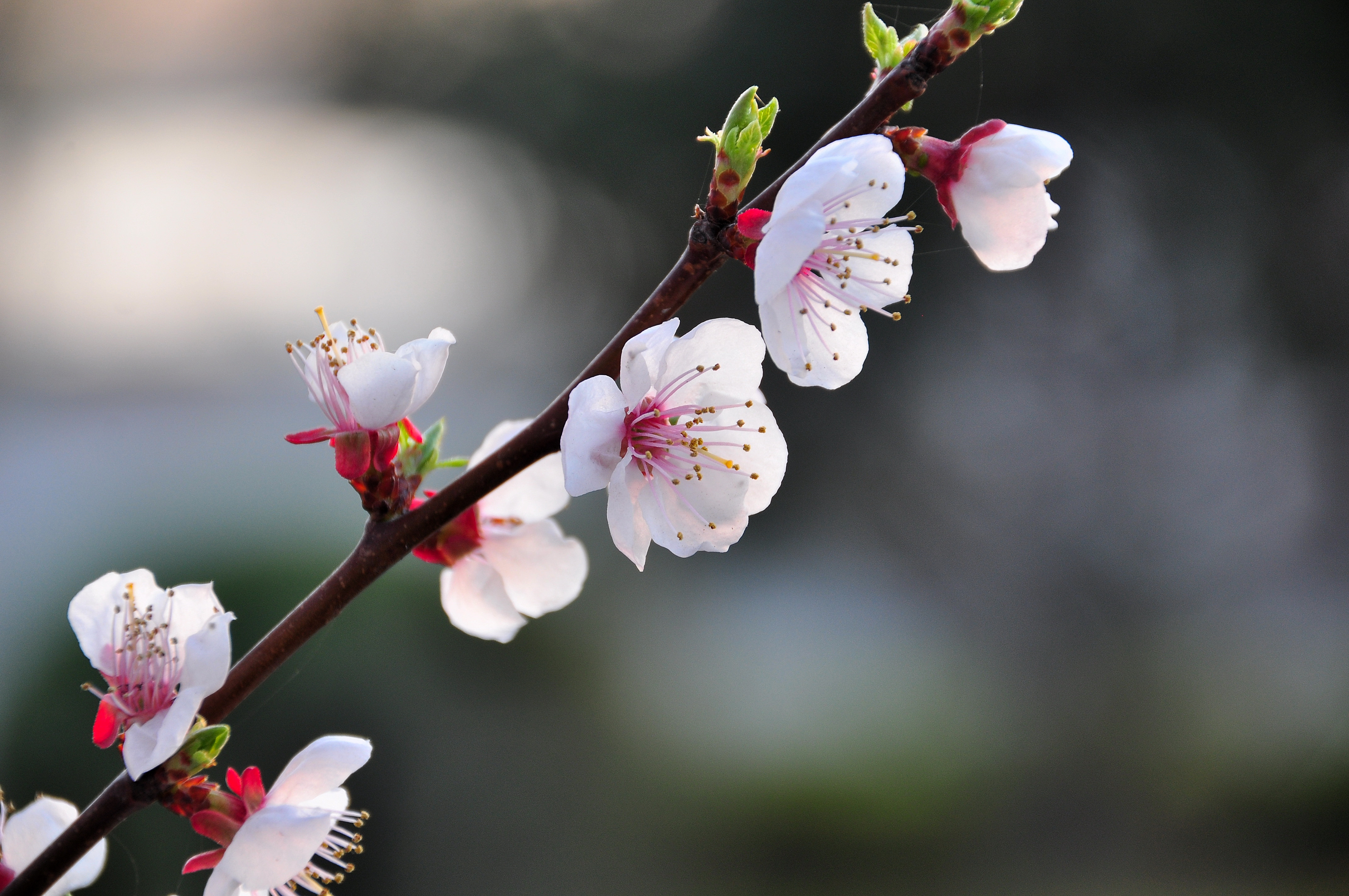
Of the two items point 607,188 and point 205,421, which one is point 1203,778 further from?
point 205,421

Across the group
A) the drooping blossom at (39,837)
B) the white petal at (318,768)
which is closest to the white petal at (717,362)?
the white petal at (318,768)

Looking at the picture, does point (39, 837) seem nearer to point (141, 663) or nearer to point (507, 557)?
point (141, 663)

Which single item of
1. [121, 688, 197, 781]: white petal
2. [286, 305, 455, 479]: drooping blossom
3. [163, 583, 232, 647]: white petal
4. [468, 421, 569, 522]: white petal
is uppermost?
[468, 421, 569, 522]: white petal

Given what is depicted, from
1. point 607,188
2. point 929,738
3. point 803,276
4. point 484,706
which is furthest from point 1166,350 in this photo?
point 803,276

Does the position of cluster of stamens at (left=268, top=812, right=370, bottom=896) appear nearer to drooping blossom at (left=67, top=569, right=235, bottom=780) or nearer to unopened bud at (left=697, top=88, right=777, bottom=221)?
drooping blossom at (left=67, top=569, right=235, bottom=780)

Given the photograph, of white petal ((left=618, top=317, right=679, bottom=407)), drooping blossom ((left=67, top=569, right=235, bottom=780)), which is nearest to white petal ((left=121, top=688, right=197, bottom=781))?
drooping blossom ((left=67, top=569, right=235, bottom=780))

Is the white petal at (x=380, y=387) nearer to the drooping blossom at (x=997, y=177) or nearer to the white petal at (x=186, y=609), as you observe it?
the white petal at (x=186, y=609)
